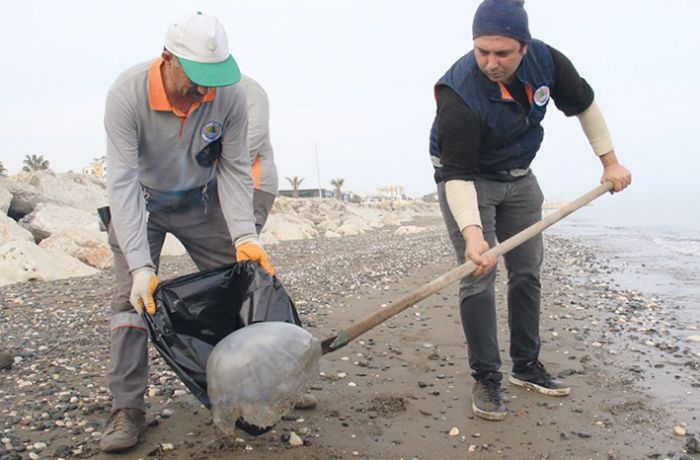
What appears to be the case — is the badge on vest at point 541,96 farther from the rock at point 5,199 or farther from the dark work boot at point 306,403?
the rock at point 5,199

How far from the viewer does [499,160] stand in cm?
326

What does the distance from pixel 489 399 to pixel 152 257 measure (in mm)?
2017

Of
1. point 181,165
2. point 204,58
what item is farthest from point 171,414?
point 204,58

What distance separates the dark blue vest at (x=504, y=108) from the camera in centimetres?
303

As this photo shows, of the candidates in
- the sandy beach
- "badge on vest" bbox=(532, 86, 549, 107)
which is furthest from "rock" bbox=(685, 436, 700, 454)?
"badge on vest" bbox=(532, 86, 549, 107)

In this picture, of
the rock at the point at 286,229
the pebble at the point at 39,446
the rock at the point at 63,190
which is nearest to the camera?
the pebble at the point at 39,446

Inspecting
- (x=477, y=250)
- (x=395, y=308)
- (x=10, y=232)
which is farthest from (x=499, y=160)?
(x=10, y=232)

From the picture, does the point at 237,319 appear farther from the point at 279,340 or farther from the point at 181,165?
the point at 181,165

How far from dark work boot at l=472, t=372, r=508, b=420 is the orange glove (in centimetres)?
138

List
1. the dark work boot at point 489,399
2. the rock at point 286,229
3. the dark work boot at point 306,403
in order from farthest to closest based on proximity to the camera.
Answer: the rock at point 286,229
the dark work boot at point 306,403
the dark work boot at point 489,399

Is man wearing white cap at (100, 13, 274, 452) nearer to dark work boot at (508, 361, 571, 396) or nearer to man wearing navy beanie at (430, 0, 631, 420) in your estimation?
man wearing navy beanie at (430, 0, 631, 420)

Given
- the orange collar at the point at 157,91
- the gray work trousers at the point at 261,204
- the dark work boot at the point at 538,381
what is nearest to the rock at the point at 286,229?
the gray work trousers at the point at 261,204

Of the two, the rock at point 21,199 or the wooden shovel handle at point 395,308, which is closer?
the wooden shovel handle at point 395,308

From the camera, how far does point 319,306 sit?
6324 millimetres
